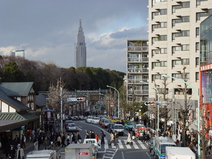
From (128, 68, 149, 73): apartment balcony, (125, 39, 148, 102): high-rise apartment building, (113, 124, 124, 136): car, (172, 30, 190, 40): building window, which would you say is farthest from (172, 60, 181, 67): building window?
(113, 124, 124, 136): car

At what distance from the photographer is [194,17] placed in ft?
198

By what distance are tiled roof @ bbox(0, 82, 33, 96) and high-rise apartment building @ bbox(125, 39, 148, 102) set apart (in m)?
44.1

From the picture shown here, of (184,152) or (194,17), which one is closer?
(184,152)

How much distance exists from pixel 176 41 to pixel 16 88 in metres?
31.1

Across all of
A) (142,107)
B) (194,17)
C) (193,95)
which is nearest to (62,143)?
(193,95)

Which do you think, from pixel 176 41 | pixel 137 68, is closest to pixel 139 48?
pixel 137 68

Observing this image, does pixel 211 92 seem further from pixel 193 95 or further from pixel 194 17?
pixel 194 17

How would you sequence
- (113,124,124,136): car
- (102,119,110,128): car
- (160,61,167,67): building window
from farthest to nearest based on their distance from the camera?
(160,61,167,67): building window → (102,119,110,128): car → (113,124,124,136): car

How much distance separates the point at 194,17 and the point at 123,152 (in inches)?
1367

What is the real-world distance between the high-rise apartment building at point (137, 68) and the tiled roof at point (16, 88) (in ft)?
145

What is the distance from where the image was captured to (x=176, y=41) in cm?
6281

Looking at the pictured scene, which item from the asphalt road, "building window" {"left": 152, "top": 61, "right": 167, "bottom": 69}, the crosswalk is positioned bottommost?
the crosswalk

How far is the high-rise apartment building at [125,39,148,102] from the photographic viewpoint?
279 ft

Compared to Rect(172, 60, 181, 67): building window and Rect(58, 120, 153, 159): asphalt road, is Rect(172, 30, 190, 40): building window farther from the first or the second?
Rect(58, 120, 153, 159): asphalt road
